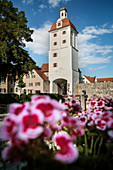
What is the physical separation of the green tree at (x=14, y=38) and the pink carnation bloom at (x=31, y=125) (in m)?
12.6

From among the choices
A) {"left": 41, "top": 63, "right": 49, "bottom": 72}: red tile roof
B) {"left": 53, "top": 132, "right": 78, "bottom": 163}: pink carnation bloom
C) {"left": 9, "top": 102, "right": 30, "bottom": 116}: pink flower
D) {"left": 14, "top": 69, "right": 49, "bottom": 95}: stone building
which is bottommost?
{"left": 53, "top": 132, "right": 78, "bottom": 163}: pink carnation bloom

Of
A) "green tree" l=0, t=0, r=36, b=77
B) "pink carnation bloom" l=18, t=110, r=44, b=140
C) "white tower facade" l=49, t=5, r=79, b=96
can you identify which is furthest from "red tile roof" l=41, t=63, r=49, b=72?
"pink carnation bloom" l=18, t=110, r=44, b=140

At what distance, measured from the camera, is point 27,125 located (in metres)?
0.68

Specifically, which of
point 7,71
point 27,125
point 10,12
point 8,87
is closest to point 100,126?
point 27,125

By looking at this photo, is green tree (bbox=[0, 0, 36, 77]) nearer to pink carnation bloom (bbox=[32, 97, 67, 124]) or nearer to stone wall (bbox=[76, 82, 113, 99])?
pink carnation bloom (bbox=[32, 97, 67, 124])

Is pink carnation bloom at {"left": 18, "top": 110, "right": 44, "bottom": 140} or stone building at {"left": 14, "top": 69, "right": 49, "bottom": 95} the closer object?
pink carnation bloom at {"left": 18, "top": 110, "right": 44, "bottom": 140}

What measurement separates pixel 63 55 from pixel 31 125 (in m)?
26.9

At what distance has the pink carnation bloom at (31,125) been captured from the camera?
0.64 meters

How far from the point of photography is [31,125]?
0.69 meters

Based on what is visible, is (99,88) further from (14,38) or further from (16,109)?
(16,109)

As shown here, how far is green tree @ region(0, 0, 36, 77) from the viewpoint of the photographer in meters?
12.4

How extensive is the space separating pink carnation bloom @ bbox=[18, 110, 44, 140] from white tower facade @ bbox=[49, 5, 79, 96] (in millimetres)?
24323

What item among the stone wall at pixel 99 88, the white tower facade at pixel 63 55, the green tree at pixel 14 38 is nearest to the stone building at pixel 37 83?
the white tower facade at pixel 63 55

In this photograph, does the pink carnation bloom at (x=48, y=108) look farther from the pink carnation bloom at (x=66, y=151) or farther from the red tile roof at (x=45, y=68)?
the red tile roof at (x=45, y=68)
